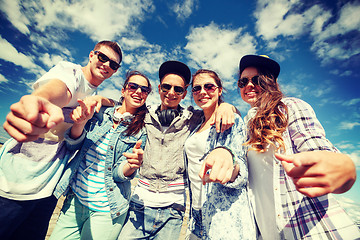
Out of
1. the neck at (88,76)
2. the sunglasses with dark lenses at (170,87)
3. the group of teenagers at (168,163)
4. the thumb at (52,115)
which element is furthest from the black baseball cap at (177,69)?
the thumb at (52,115)

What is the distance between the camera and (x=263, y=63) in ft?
6.98

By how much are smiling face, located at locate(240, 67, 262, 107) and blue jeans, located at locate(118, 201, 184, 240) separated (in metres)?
2.14

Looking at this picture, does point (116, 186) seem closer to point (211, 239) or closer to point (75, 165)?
point (75, 165)

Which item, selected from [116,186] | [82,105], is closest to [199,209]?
[116,186]

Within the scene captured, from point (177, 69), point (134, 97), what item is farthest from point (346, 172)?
point (134, 97)

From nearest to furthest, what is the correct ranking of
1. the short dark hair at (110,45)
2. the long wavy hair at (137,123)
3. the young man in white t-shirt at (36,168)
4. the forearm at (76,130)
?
the young man in white t-shirt at (36,168)
the forearm at (76,130)
the long wavy hair at (137,123)
the short dark hair at (110,45)

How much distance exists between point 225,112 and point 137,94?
1.74m

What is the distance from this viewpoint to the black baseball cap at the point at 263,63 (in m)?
2.09

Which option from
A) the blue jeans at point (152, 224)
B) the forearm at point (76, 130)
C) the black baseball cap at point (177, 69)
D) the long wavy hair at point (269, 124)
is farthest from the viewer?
the black baseball cap at point (177, 69)

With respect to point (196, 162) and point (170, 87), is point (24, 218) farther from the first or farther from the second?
point (170, 87)

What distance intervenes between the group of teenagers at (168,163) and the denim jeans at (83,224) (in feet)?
0.04

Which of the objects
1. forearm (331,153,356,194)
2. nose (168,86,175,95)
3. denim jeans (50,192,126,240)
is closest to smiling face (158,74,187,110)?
nose (168,86,175,95)

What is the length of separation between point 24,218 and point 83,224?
0.69 metres

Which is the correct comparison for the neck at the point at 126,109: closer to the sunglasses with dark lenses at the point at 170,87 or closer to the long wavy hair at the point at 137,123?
the long wavy hair at the point at 137,123
